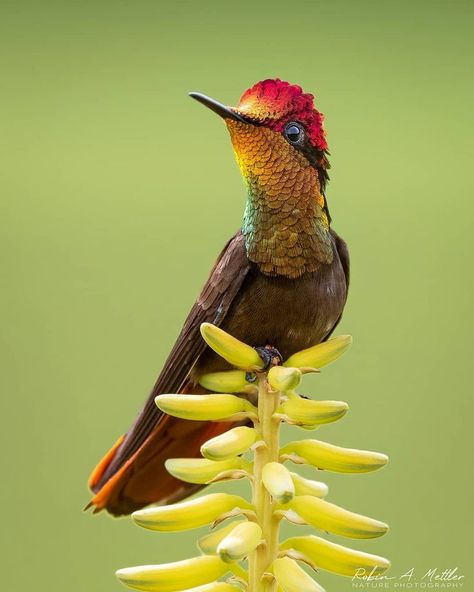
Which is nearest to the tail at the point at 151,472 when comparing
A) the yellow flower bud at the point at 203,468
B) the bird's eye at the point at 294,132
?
the yellow flower bud at the point at 203,468

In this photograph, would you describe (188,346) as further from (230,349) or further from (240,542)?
(240,542)

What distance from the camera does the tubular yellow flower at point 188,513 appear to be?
→ 43.8 inches

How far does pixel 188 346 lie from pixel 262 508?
0.40 metres

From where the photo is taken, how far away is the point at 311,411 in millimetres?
1177

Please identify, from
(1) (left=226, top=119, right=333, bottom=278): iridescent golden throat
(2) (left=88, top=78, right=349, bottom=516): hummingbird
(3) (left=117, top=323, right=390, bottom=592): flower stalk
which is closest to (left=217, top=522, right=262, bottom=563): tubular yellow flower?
(3) (left=117, top=323, right=390, bottom=592): flower stalk

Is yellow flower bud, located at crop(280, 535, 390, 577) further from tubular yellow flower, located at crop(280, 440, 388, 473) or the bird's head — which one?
the bird's head

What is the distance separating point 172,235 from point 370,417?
0.97 meters

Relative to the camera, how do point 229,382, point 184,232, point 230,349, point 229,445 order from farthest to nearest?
point 184,232 < point 229,382 < point 230,349 < point 229,445

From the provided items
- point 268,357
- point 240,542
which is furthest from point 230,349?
point 240,542

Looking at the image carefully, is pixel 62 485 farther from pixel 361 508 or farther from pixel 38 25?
pixel 38 25

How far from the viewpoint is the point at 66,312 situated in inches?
123

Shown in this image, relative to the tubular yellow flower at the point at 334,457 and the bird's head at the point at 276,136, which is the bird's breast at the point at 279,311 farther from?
the tubular yellow flower at the point at 334,457

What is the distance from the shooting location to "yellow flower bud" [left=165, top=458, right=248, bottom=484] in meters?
1.19

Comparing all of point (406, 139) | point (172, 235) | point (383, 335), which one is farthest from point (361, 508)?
point (406, 139)
